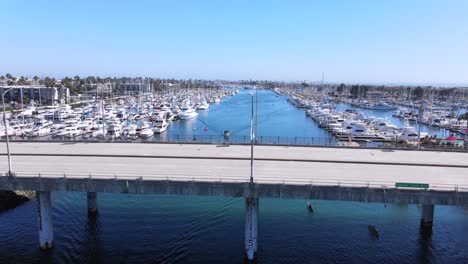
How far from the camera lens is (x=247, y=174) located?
1184 inches

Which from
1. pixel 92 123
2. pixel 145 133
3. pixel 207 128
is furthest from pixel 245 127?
pixel 92 123

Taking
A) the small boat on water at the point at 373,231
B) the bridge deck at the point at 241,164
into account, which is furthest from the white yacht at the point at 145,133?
the small boat on water at the point at 373,231

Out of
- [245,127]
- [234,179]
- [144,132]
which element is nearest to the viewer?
[234,179]

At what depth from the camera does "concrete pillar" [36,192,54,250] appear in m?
29.5

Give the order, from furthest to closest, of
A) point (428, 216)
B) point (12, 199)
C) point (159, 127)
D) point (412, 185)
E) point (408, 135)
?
point (159, 127), point (408, 135), point (12, 199), point (428, 216), point (412, 185)

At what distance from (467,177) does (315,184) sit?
47.0ft

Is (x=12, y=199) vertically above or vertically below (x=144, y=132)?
below

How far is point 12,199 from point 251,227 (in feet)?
93.9

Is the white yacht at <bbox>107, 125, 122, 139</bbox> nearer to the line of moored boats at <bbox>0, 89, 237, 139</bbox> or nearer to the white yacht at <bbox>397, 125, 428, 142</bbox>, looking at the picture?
the line of moored boats at <bbox>0, 89, 237, 139</bbox>

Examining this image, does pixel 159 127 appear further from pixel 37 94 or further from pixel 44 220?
pixel 37 94

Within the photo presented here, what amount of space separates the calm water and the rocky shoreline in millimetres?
1160

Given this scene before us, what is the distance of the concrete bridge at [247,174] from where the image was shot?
2666 cm

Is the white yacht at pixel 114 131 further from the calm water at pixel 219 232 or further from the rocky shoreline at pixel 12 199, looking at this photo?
the rocky shoreline at pixel 12 199

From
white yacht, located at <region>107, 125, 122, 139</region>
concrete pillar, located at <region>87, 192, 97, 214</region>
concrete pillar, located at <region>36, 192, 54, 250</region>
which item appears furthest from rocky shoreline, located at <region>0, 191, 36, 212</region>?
white yacht, located at <region>107, 125, 122, 139</region>
